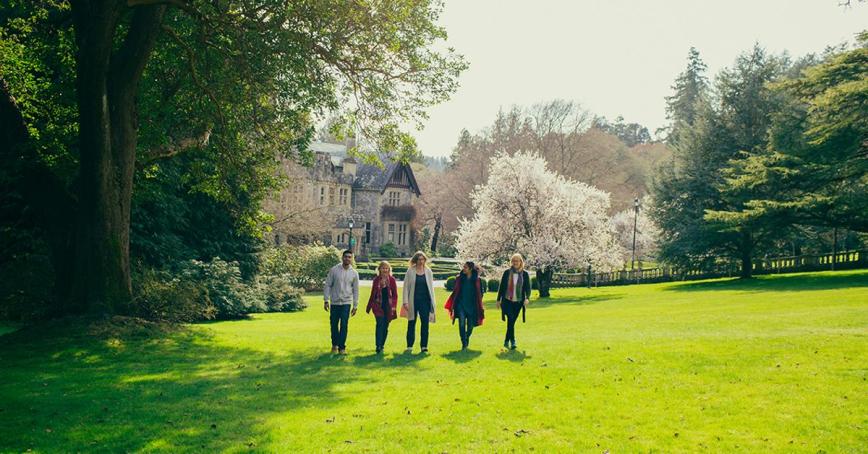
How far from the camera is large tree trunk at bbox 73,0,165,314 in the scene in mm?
14297

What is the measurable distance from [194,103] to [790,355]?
1466 cm

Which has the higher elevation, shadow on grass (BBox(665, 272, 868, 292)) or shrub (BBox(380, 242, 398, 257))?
shrub (BBox(380, 242, 398, 257))

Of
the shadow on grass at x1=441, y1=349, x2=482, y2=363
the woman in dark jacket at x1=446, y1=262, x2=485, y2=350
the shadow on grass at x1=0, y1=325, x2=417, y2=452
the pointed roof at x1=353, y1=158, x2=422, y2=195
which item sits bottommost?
the shadow on grass at x1=0, y1=325, x2=417, y2=452

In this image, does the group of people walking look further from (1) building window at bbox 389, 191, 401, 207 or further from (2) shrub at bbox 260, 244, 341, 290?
(1) building window at bbox 389, 191, 401, 207

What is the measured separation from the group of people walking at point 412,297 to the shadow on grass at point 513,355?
430 millimetres

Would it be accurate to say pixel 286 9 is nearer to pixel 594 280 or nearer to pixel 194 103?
pixel 194 103

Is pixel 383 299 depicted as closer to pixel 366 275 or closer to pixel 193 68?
pixel 193 68

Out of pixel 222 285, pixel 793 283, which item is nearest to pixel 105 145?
pixel 222 285

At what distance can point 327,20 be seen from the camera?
15.3 meters

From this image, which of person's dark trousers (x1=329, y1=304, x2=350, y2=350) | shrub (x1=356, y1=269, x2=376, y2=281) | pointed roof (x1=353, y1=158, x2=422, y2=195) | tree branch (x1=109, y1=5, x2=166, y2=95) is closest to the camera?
person's dark trousers (x1=329, y1=304, x2=350, y2=350)

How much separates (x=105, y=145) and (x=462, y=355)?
29.6ft

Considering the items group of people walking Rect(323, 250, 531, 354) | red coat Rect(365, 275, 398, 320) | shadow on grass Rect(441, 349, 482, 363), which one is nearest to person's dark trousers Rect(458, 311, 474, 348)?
Result: group of people walking Rect(323, 250, 531, 354)

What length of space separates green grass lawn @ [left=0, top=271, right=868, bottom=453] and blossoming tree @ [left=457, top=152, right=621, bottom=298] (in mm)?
21144

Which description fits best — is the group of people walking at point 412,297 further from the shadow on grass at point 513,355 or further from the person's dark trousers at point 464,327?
the shadow on grass at point 513,355
